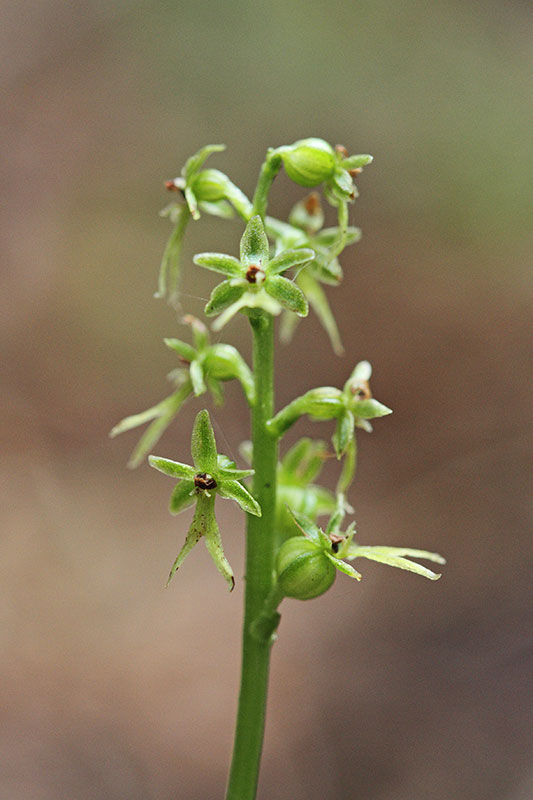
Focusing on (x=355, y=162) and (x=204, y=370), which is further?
(x=204, y=370)

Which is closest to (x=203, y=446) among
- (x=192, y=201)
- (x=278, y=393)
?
(x=192, y=201)

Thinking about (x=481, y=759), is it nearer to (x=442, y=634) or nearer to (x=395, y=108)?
(x=442, y=634)

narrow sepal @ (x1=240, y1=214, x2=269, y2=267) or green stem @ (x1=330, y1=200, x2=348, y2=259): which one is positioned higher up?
green stem @ (x1=330, y1=200, x2=348, y2=259)

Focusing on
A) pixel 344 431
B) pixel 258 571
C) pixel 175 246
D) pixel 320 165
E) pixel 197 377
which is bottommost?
pixel 258 571

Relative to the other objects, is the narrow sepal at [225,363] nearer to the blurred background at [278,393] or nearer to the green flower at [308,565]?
the green flower at [308,565]

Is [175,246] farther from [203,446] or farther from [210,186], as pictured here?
[203,446]

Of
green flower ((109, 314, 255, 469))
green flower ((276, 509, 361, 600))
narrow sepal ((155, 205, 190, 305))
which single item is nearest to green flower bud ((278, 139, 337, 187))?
narrow sepal ((155, 205, 190, 305))

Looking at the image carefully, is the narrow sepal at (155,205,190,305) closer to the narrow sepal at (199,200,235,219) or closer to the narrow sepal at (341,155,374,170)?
the narrow sepal at (199,200,235,219)

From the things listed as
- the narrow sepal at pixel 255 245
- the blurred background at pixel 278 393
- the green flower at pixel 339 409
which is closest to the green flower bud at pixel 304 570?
the green flower at pixel 339 409

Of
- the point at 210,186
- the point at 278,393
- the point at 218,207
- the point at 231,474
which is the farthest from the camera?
the point at 278,393
